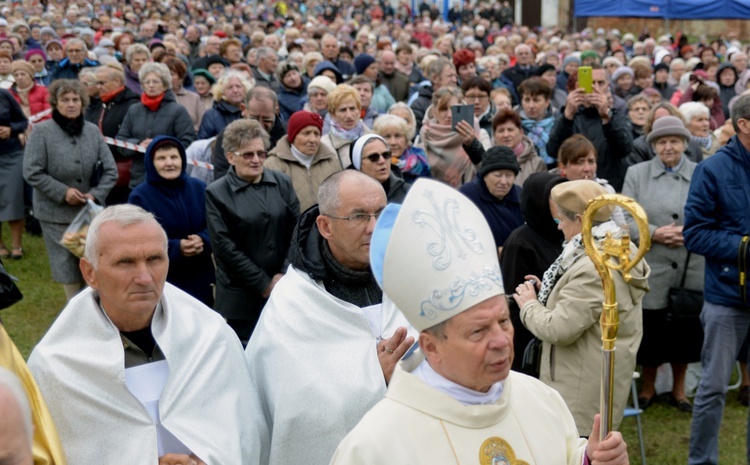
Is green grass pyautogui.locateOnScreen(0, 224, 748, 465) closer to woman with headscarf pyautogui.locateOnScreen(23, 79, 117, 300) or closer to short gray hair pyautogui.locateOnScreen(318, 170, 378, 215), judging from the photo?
woman with headscarf pyautogui.locateOnScreen(23, 79, 117, 300)

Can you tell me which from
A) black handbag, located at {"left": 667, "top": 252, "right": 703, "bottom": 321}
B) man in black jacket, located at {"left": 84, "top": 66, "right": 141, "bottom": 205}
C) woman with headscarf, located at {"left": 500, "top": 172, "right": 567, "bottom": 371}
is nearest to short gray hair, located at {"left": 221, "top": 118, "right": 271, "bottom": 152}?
woman with headscarf, located at {"left": 500, "top": 172, "right": 567, "bottom": 371}

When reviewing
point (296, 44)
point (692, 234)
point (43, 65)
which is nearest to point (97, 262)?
point (692, 234)

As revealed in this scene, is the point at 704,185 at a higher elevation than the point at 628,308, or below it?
higher

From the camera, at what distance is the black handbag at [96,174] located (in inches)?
337

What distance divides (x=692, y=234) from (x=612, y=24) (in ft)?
110

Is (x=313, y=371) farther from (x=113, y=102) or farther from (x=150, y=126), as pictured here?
(x=113, y=102)

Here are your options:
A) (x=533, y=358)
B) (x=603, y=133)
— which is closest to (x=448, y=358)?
(x=533, y=358)

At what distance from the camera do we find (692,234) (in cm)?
566

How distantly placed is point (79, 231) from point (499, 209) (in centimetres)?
321

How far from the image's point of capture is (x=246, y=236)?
20.2ft

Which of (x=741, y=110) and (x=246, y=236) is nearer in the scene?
(x=741, y=110)

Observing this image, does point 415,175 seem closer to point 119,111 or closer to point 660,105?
point 660,105

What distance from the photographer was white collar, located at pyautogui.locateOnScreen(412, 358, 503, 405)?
9.28 ft

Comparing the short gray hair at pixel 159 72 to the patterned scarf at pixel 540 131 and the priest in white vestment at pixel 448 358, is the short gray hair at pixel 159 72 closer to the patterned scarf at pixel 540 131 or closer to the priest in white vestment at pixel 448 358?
the patterned scarf at pixel 540 131
